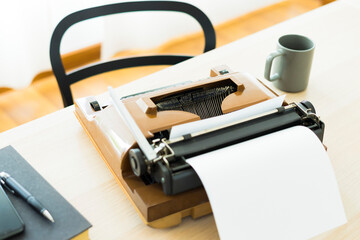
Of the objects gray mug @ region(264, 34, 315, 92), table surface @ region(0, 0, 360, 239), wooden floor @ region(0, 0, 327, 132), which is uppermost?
gray mug @ region(264, 34, 315, 92)

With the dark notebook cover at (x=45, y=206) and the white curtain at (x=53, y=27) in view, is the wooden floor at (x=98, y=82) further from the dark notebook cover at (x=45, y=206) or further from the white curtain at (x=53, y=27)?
the dark notebook cover at (x=45, y=206)

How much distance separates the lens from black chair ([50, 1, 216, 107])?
129 cm

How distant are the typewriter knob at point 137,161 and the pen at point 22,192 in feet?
0.54

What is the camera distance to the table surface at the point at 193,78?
0.84 m

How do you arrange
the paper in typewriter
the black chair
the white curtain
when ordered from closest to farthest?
the paper in typewriter < the black chair < the white curtain

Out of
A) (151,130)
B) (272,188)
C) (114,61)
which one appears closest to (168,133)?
(151,130)

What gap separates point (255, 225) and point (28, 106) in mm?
1822

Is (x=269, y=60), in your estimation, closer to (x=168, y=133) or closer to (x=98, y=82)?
(x=168, y=133)

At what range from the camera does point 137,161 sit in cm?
78

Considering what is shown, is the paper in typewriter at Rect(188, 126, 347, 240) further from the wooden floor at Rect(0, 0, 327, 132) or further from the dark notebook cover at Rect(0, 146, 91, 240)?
the wooden floor at Rect(0, 0, 327, 132)

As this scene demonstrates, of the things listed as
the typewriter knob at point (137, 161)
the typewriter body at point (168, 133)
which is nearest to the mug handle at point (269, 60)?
the typewriter body at point (168, 133)

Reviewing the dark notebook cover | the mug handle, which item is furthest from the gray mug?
the dark notebook cover

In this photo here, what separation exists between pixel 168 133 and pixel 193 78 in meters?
0.41

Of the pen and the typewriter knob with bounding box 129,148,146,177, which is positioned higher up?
the typewriter knob with bounding box 129,148,146,177
